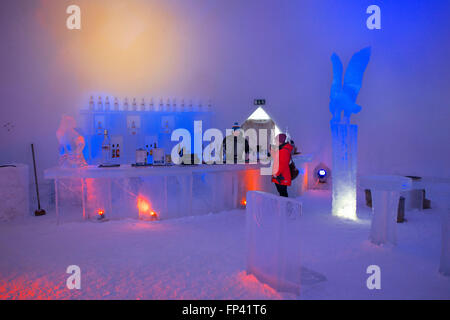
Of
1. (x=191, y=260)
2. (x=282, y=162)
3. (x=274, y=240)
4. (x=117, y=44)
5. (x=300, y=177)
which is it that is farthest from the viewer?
(x=300, y=177)

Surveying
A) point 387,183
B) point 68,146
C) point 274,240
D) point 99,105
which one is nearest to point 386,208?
point 387,183

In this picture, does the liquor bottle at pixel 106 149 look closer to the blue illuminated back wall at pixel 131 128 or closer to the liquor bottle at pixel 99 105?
the blue illuminated back wall at pixel 131 128

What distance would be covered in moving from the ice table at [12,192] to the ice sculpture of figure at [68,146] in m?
0.91

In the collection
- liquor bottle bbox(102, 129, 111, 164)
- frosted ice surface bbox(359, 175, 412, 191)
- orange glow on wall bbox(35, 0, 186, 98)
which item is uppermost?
orange glow on wall bbox(35, 0, 186, 98)

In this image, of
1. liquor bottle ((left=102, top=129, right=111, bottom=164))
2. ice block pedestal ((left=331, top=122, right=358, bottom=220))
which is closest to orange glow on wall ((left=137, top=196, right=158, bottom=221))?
liquor bottle ((left=102, top=129, right=111, bottom=164))

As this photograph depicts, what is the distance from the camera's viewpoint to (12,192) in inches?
189

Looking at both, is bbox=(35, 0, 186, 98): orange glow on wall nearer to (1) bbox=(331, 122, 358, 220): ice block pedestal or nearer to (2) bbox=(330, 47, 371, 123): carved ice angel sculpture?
(2) bbox=(330, 47, 371, 123): carved ice angel sculpture

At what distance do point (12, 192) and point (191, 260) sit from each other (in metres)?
3.40

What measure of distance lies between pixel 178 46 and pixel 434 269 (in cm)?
545

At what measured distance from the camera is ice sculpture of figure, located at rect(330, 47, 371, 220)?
4617 mm

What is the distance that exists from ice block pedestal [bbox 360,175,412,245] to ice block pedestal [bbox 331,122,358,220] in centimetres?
105

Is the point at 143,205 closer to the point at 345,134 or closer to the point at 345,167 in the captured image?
the point at 345,167

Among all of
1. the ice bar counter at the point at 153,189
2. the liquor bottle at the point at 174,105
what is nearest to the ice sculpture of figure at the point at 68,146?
the ice bar counter at the point at 153,189

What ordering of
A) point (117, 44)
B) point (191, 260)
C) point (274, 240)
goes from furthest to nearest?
point (117, 44) → point (191, 260) → point (274, 240)
